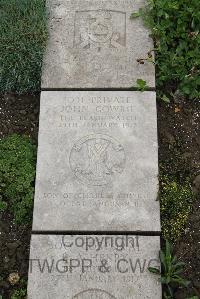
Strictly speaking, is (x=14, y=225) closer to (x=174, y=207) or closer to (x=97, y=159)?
(x=97, y=159)

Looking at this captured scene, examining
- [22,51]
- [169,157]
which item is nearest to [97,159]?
[169,157]

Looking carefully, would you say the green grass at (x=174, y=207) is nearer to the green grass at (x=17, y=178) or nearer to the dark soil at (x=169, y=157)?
the dark soil at (x=169, y=157)

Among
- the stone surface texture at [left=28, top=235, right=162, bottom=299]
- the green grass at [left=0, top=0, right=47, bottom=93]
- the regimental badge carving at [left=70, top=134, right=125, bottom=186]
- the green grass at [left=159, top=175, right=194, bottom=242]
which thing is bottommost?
the stone surface texture at [left=28, top=235, right=162, bottom=299]

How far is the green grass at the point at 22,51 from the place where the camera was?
4.10m

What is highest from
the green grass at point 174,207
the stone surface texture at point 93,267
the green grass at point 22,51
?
the green grass at point 22,51

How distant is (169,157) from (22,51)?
4.62 ft

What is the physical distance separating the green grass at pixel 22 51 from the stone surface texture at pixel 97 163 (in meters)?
0.27

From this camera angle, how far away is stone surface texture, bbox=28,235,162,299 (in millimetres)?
3297

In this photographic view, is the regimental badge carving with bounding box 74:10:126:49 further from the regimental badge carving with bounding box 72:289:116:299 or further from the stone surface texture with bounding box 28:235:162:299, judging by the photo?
the regimental badge carving with bounding box 72:289:116:299

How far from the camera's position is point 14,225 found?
368 centimetres

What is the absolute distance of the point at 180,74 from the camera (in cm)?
411

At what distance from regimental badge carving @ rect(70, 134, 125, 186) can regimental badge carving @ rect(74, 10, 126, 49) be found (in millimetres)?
854

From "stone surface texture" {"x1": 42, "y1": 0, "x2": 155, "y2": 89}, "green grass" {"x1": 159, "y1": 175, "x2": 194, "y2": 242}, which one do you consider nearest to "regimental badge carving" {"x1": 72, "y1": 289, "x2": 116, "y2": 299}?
"green grass" {"x1": 159, "y1": 175, "x2": 194, "y2": 242}

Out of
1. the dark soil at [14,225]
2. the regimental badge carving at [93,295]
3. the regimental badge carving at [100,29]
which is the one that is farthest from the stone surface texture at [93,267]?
the regimental badge carving at [100,29]
